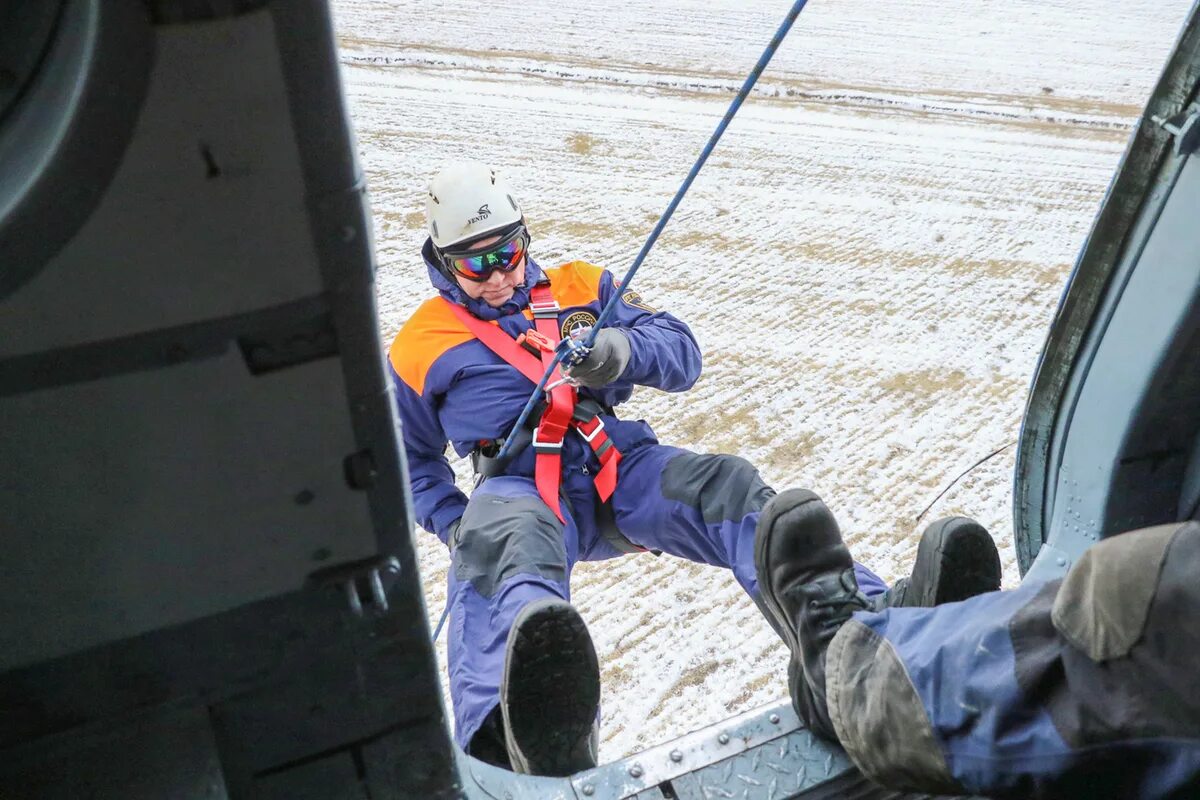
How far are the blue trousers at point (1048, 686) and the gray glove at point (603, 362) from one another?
3.46ft

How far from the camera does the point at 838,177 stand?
5492 mm

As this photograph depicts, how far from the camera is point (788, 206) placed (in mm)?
5129

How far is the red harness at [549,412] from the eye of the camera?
2453 mm

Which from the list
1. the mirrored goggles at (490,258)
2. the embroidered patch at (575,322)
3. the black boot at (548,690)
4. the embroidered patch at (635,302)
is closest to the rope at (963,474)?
the embroidered patch at (635,302)

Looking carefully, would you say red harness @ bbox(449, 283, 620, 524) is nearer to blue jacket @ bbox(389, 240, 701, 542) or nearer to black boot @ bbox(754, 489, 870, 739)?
blue jacket @ bbox(389, 240, 701, 542)

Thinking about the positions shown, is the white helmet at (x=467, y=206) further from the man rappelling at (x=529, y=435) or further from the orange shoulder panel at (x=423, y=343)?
the orange shoulder panel at (x=423, y=343)

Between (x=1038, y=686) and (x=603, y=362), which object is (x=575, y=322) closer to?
(x=603, y=362)

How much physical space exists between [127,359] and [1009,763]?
3.42 feet

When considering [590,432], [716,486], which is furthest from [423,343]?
[716,486]

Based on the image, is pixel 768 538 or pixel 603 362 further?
pixel 603 362

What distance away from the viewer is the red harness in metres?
2.45

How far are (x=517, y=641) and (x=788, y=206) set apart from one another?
392cm

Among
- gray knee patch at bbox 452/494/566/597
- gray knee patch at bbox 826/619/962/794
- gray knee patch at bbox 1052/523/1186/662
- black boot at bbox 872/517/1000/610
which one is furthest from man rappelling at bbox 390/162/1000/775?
gray knee patch at bbox 1052/523/1186/662

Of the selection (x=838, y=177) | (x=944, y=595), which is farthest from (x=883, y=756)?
(x=838, y=177)
